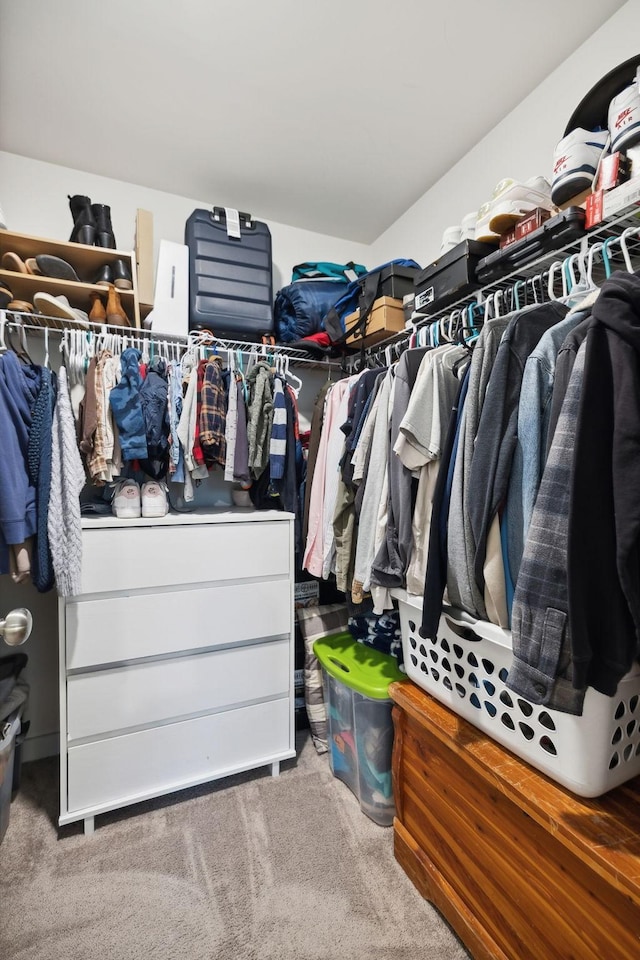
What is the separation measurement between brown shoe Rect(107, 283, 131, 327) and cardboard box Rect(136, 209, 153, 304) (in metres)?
0.13

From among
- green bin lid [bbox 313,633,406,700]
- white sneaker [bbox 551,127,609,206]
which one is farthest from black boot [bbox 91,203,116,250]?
green bin lid [bbox 313,633,406,700]

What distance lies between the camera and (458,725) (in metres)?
1.09

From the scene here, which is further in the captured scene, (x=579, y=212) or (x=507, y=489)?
(x=579, y=212)

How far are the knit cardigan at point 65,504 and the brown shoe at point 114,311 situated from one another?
0.43 metres

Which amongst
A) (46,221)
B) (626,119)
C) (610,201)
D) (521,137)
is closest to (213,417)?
(46,221)

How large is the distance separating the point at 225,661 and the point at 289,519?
61cm

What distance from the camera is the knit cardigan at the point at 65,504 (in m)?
1.34

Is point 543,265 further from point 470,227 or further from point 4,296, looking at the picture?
point 4,296

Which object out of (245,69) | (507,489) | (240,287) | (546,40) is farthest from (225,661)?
(546,40)

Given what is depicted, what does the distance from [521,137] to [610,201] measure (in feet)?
3.18

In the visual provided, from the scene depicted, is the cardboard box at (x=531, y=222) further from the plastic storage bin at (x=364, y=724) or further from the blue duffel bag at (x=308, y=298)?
the plastic storage bin at (x=364, y=724)

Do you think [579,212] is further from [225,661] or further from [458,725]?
[225,661]

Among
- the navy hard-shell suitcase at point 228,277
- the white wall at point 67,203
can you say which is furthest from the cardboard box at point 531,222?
the white wall at point 67,203

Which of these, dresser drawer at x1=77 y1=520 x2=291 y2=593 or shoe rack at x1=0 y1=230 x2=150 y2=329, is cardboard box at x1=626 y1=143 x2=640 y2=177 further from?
shoe rack at x1=0 y1=230 x2=150 y2=329
